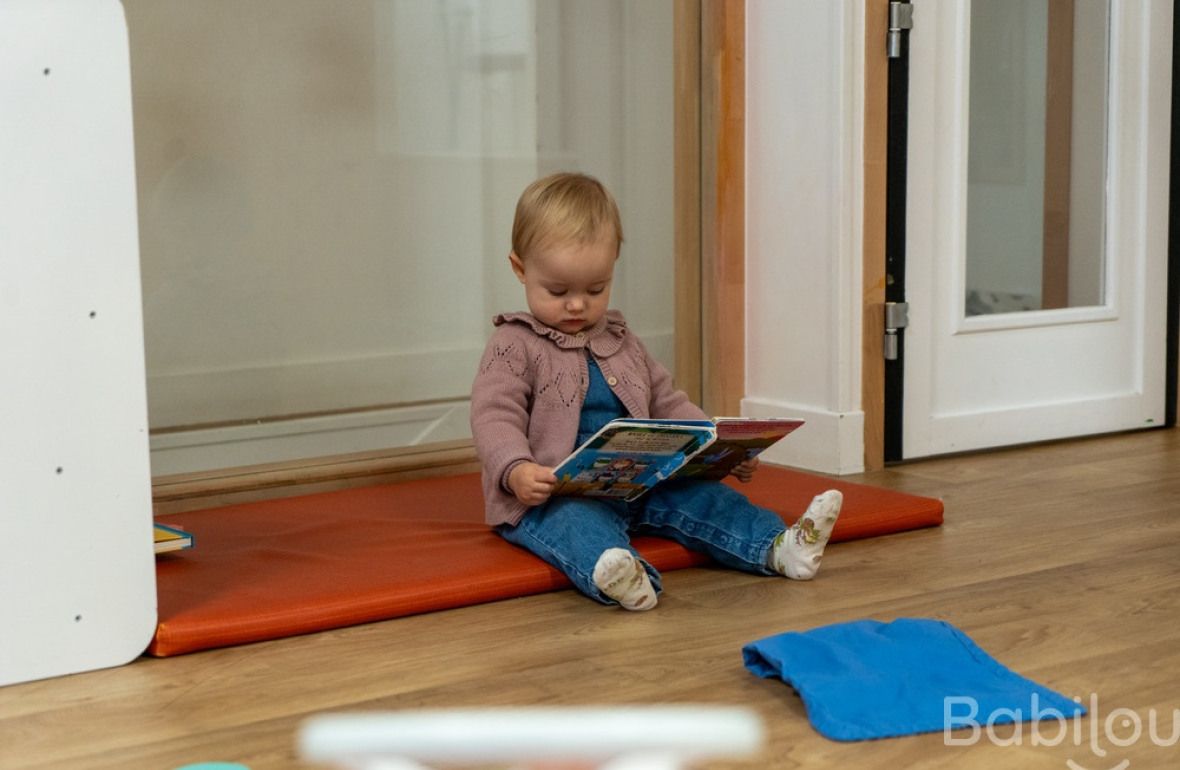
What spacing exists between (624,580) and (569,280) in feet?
1.39

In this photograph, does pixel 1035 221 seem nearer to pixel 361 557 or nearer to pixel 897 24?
pixel 897 24

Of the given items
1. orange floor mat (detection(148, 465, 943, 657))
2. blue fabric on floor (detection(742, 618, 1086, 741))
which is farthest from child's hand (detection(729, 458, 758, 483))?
blue fabric on floor (detection(742, 618, 1086, 741))

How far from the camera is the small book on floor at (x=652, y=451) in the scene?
5.75 feet

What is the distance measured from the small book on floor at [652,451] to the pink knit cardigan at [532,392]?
89 mm

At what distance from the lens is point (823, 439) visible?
2615mm

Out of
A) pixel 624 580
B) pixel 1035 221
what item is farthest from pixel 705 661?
pixel 1035 221

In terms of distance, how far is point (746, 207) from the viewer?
2701 mm

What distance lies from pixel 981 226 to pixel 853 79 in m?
0.42

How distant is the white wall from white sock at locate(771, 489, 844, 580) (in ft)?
2.43

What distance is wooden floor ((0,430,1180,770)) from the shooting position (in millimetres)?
1312

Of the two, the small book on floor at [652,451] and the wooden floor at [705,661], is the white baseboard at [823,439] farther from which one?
the small book on floor at [652,451]

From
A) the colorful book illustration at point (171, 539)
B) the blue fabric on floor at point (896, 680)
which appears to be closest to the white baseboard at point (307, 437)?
the colorful book illustration at point (171, 539)

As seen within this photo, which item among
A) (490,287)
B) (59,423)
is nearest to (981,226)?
(490,287)

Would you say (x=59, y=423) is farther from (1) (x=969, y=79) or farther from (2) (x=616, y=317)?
(1) (x=969, y=79)
